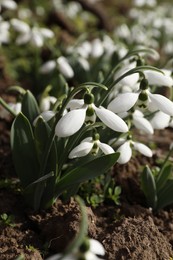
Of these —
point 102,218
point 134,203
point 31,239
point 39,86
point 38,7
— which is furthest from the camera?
point 38,7

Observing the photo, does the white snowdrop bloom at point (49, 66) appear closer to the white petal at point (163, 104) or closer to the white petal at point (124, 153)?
the white petal at point (124, 153)

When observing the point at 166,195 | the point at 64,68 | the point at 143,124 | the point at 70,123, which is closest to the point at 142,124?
the point at 143,124

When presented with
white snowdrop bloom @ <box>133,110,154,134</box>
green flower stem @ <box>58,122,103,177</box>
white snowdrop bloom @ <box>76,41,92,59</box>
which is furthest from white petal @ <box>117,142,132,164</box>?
white snowdrop bloom @ <box>76,41,92,59</box>

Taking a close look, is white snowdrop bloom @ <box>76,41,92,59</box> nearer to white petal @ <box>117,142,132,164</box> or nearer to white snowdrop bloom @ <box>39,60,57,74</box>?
white snowdrop bloom @ <box>39,60,57,74</box>

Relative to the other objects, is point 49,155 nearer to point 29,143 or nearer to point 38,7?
point 29,143

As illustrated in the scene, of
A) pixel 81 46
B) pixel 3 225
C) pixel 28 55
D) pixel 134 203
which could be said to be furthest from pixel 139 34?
pixel 3 225

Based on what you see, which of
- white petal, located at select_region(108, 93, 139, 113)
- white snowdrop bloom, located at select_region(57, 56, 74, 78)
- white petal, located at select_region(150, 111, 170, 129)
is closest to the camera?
white petal, located at select_region(108, 93, 139, 113)

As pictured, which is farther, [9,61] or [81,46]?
[9,61]
